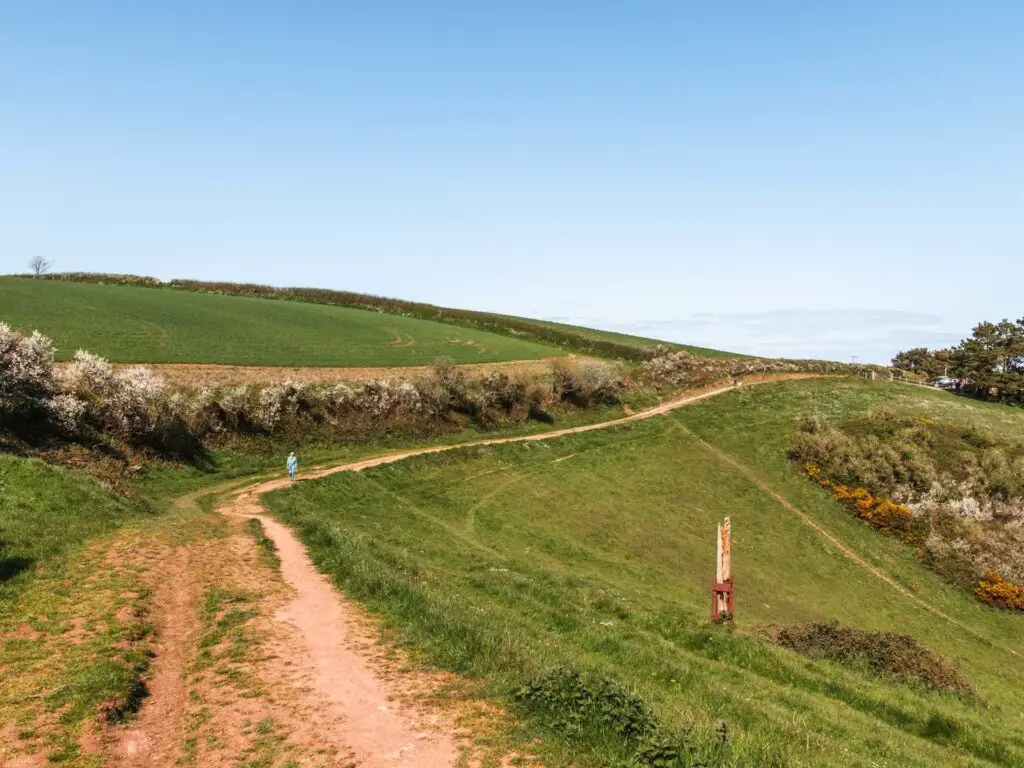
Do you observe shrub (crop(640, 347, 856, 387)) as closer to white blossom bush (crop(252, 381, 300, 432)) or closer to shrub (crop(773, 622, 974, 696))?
white blossom bush (crop(252, 381, 300, 432))

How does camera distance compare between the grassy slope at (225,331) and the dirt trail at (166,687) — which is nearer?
the dirt trail at (166,687)

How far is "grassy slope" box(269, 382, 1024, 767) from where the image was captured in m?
12.8

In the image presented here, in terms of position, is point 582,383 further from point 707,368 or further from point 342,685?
point 342,685

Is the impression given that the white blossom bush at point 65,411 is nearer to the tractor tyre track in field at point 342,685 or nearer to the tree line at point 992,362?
the tractor tyre track in field at point 342,685

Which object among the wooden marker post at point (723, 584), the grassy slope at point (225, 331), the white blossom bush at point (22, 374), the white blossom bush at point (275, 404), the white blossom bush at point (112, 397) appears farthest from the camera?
the grassy slope at point (225, 331)

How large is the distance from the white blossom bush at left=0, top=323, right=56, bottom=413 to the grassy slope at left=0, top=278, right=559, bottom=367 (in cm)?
1258

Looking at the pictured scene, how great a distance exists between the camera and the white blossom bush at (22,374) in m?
31.0

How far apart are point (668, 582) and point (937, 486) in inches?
1258

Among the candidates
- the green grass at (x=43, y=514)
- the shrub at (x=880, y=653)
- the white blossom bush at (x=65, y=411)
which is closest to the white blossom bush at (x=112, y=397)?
the white blossom bush at (x=65, y=411)

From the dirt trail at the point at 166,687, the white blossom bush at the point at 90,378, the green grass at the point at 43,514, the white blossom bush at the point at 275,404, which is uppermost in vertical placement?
the white blossom bush at the point at 90,378

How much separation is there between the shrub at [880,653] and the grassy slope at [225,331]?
151 ft

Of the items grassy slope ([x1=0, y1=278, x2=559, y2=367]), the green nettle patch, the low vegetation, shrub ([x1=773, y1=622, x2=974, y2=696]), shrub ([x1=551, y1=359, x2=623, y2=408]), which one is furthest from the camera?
shrub ([x1=551, y1=359, x2=623, y2=408])

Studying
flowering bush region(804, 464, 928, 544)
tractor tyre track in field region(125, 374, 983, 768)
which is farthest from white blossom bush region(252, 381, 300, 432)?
flowering bush region(804, 464, 928, 544)

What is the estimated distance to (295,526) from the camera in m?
25.8
